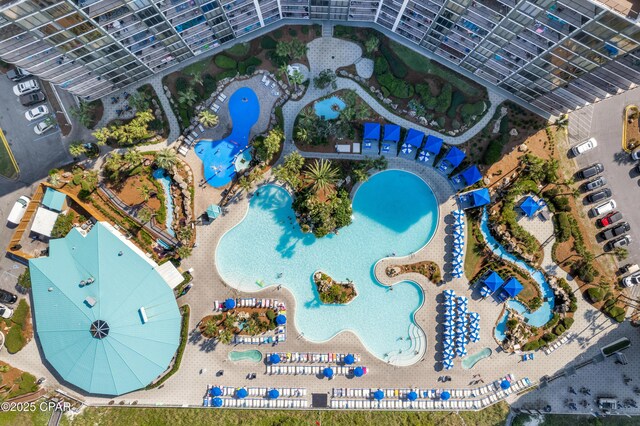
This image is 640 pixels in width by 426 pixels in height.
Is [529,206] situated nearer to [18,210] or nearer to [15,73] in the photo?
[18,210]

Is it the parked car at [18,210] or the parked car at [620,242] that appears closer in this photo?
the parked car at [18,210]

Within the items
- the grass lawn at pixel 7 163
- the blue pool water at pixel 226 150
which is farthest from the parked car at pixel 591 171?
the grass lawn at pixel 7 163

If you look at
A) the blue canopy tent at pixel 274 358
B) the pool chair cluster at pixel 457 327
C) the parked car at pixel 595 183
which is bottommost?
the blue canopy tent at pixel 274 358

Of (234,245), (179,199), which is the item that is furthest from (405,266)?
(179,199)

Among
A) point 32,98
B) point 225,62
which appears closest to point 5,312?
point 32,98

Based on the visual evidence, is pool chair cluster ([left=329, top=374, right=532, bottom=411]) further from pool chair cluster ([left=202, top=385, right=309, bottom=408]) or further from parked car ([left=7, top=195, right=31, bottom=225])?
parked car ([left=7, top=195, right=31, bottom=225])

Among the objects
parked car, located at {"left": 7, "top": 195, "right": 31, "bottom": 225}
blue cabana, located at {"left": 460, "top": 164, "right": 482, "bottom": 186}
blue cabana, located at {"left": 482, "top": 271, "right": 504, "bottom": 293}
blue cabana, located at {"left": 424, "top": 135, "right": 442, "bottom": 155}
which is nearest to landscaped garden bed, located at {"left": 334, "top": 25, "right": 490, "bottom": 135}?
blue cabana, located at {"left": 424, "top": 135, "right": 442, "bottom": 155}

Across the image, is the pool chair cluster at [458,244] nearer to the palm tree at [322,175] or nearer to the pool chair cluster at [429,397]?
the pool chair cluster at [429,397]
